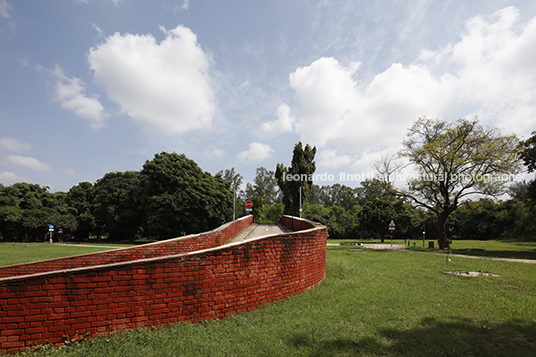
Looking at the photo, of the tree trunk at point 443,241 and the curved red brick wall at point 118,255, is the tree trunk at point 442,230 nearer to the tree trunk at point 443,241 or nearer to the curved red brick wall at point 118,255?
the tree trunk at point 443,241

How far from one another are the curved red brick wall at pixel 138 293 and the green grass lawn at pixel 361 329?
0.23 m

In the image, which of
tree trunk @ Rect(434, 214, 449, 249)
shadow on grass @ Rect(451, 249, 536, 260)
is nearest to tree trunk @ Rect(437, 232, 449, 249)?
tree trunk @ Rect(434, 214, 449, 249)

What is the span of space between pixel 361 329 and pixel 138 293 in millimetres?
3624

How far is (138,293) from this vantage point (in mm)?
4004

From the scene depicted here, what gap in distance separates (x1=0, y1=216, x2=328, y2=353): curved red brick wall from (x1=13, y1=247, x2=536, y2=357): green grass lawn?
23 centimetres

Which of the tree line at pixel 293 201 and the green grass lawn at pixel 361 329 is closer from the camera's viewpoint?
the green grass lawn at pixel 361 329

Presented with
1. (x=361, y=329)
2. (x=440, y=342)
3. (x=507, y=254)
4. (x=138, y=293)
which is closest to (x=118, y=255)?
(x=138, y=293)

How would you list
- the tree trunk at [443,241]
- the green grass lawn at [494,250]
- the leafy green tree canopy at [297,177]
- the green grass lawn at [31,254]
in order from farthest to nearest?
1. the leafy green tree canopy at [297,177]
2. the tree trunk at [443,241]
3. the green grass lawn at [494,250]
4. the green grass lawn at [31,254]

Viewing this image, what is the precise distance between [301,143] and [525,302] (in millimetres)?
37165

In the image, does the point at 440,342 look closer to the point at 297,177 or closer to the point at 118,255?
the point at 118,255

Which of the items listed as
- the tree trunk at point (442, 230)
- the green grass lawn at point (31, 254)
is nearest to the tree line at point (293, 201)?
the tree trunk at point (442, 230)

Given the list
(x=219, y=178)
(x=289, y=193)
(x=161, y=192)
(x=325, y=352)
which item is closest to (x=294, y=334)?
(x=325, y=352)

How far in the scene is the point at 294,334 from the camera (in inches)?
161

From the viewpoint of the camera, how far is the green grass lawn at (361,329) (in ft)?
11.9
